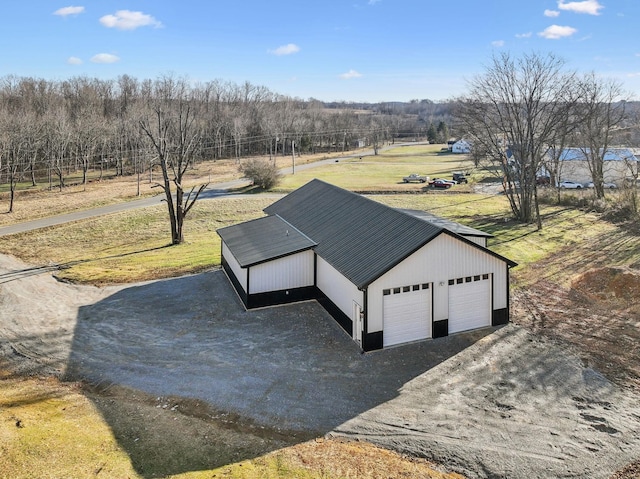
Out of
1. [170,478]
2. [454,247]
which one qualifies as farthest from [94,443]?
[454,247]

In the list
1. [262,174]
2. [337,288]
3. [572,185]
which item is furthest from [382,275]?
[572,185]

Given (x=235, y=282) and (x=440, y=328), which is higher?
(x=235, y=282)

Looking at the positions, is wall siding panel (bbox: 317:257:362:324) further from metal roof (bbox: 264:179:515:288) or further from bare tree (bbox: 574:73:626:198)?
bare tree (bbox: 574:73:626:198)

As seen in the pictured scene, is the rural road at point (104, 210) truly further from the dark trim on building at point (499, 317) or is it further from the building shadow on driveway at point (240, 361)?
the dark trim on building at point (499, 317)

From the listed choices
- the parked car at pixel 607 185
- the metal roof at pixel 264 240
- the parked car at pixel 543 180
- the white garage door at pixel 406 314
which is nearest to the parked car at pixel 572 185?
the parked car at pixel 607 185

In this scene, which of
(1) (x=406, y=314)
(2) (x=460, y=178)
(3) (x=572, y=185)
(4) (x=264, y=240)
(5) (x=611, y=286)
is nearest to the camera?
(1) (x=406, y=314)

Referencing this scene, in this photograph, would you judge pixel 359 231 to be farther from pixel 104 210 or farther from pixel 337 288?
pixel 104 210

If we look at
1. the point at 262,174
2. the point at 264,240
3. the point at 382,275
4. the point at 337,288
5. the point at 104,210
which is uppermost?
the point at 262,174
